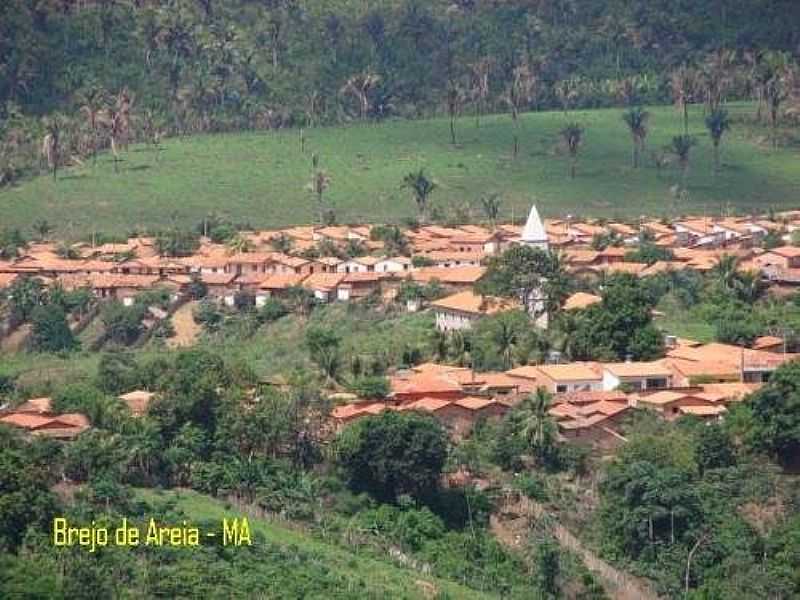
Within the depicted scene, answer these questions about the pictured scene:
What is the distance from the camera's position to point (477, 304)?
207 feet

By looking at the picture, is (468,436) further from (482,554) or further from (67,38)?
(67,38)

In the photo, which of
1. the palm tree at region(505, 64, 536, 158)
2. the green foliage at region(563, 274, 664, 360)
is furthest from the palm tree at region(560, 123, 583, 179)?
the green foliage at region(563, 274, 664, 360)

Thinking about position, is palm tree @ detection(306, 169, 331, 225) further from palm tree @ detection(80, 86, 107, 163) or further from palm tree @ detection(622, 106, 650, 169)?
palm tree @ detection(622, 106, 650, 169)

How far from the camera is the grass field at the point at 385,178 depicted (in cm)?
9062

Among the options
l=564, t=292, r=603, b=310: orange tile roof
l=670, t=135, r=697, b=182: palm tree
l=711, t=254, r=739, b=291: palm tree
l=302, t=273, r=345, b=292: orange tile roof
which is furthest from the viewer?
l=670, t=135, r=697, b=182: palm tree

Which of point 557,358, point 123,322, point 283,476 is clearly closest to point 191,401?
point 283,476

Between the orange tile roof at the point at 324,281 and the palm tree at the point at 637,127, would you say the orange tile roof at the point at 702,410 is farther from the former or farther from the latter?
the palm tree at the point at 637,127

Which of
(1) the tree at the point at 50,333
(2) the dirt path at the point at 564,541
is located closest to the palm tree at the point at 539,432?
(2) the dirt path at the point at 564,541

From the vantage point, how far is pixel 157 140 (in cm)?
10062

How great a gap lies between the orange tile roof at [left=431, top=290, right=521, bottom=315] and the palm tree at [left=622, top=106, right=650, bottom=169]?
109ft

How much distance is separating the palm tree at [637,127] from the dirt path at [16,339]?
34.7 metres

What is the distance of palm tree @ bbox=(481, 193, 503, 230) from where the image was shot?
3408 inches

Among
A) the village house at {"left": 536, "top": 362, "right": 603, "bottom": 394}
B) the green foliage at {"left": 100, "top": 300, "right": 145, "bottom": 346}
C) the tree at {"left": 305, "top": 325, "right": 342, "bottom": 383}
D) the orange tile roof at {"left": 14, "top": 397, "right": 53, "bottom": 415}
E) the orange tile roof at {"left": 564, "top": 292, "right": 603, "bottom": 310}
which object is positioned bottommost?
the green foliage at {"left": 100, "top": 300, "right": 145, "bottom": 346}

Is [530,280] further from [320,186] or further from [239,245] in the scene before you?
[320,186]
